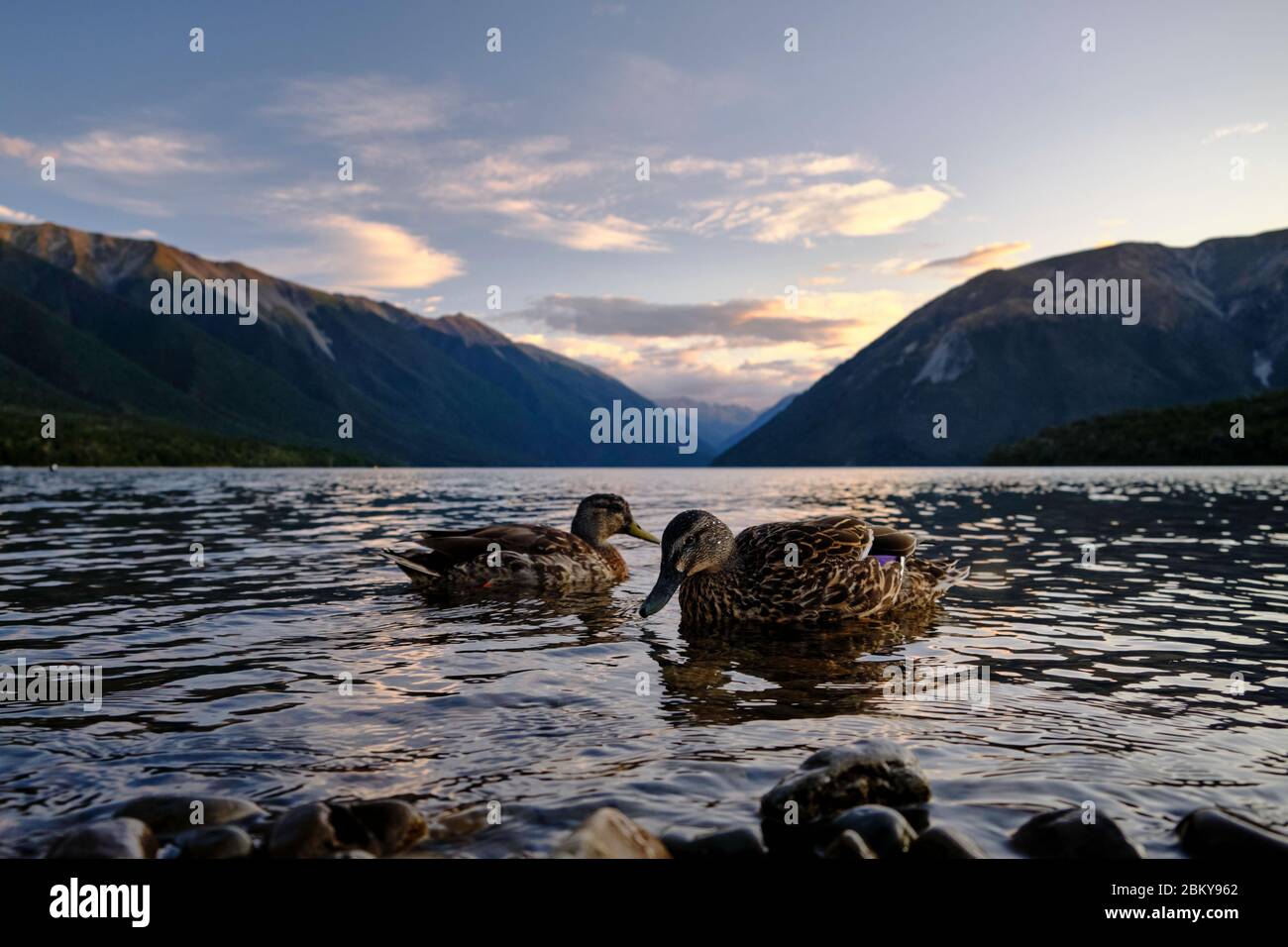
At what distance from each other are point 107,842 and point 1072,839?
553cm

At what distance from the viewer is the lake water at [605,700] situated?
618 centimetres

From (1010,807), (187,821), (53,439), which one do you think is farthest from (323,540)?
(53,439)

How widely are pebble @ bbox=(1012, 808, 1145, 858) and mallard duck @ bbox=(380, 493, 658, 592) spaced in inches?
440

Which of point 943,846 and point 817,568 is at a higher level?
point 817,568

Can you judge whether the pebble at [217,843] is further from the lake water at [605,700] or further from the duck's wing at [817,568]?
the duck's wing at [817,568]

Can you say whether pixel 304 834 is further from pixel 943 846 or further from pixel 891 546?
pixel 891 546

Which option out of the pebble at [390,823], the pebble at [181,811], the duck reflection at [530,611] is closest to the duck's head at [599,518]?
the duck reflection at [530,611]

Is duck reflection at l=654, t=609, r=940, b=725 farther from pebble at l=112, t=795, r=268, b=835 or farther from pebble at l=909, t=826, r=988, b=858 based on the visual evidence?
pebble at l=112, t=795, r=268, b=835

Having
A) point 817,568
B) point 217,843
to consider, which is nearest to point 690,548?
point 817,568

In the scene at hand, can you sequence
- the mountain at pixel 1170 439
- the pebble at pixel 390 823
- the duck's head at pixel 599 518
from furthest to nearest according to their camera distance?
1. the mountain at pixel 1170 439
2. the duck's head at pixel 599 518
3. the pebble at pixel 390 823

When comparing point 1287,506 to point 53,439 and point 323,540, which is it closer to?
→ point 323,540

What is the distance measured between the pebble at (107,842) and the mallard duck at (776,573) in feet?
22.8

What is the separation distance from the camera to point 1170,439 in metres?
145

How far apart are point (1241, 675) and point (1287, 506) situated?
34999mm
